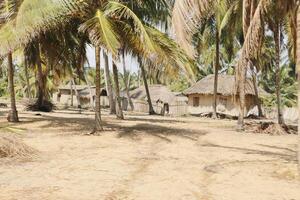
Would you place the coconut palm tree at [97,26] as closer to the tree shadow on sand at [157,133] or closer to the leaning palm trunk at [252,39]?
the tree shadow on sand at [157,133]

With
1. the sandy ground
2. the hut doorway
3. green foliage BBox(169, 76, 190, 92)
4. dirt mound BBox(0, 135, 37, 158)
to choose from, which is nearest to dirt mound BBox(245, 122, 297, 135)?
the sandy ground

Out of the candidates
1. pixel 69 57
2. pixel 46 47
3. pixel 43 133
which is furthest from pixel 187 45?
pixel 69 57

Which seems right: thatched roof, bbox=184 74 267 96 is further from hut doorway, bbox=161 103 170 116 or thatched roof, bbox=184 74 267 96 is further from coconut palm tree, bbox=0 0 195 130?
coconut palm tree, bbox=0 0 195 130

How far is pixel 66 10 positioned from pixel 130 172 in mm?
6825

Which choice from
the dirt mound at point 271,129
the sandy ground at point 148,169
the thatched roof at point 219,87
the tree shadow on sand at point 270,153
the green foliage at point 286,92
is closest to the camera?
the sandy ground at point 148,169

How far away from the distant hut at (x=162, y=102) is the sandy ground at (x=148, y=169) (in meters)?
26.0

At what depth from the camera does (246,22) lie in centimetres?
1031

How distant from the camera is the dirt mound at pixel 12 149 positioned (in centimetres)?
997

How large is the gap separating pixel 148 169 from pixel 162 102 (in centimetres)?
3650

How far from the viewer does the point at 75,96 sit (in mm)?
56219

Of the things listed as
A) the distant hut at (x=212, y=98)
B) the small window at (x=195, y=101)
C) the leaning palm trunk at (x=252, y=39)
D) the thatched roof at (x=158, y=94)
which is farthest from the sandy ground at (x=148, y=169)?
the thatched roof at (x=158, y=94)

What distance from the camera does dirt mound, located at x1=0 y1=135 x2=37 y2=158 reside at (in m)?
9.97

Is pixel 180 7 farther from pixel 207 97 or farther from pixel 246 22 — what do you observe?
pixel 207 97

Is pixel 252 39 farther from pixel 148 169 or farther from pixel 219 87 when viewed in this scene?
pixel 219 87
